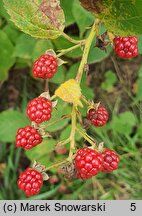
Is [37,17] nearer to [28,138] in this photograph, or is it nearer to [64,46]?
[28,138]

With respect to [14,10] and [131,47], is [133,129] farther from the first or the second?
[14,10]

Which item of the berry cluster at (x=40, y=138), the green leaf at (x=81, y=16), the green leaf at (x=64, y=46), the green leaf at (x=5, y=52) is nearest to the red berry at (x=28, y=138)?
the berry cluster at (x=40, y=138)

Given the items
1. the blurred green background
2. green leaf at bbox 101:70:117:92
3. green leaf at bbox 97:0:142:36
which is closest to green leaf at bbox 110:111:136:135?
the blurred green background

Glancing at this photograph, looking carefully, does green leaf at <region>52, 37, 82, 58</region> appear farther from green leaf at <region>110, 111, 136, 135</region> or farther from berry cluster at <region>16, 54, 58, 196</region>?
green leaf at <region>110, 111, 136, 135</region>

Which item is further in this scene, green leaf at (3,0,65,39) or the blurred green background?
the blurred green background

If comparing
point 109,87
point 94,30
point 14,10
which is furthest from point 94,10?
point 109,87

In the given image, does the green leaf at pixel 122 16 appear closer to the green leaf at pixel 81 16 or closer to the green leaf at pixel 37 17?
the green leaf at pixel 37 17

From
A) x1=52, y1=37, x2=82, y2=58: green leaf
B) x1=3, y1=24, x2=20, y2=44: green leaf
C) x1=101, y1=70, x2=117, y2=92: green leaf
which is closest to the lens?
x1=52, y1=37, x2=82, y2=58: green leaf
